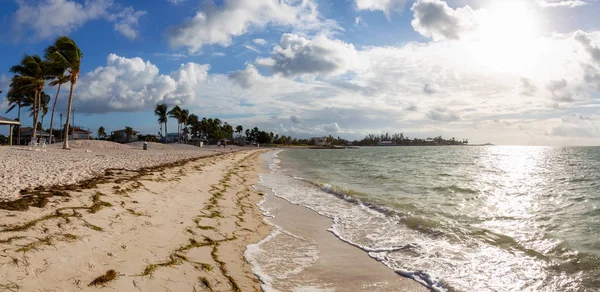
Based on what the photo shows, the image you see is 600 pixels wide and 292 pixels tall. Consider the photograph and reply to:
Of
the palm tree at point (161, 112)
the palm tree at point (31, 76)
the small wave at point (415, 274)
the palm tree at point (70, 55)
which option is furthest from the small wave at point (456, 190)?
the palm tree at point (161, 112)

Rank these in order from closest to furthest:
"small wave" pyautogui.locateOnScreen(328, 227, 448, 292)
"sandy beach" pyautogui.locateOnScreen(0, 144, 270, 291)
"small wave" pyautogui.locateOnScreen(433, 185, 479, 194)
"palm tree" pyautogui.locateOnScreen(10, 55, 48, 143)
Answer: "sandy beach" pyautogui.locateOnScreen(0, 144, 270, 291)
"small wave" pyautogui.locateOnScreen(328, 227, 448, 292)
"small wave" pyautogui.locateOnScreen(433, 185, 479, 194)
"palm tree" pyautogui.locateOnScreen(10, 55, 48, 143)

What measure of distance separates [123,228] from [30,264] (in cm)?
215

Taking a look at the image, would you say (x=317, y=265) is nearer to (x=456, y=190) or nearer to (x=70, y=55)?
(x=456, y=190)

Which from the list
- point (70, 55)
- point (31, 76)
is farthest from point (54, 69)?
point (31, 76)

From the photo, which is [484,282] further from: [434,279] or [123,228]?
[123,228]

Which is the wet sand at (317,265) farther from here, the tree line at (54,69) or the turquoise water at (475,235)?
the tree line at (54,69)

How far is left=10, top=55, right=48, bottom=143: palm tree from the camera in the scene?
121 feet

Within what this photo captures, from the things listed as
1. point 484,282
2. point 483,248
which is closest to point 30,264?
point 484,282

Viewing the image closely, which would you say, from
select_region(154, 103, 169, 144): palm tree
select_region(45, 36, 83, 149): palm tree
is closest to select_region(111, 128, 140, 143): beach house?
select_region(154, 103, 169, 144): palm tree

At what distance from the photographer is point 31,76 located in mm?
40188

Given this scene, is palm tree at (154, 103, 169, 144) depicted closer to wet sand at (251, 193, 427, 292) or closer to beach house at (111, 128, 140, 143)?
beach house at (111, 128, 140, 143)

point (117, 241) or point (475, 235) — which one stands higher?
point (117, 241)

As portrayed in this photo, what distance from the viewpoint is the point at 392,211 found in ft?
36.2

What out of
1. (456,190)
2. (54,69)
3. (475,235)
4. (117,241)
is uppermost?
(54,69)
